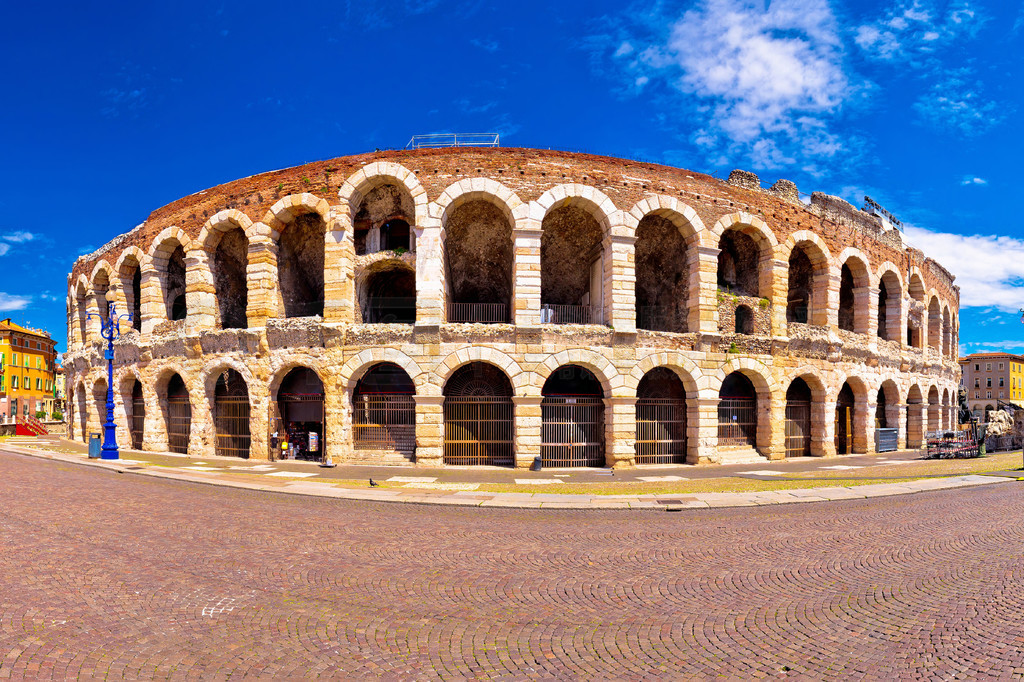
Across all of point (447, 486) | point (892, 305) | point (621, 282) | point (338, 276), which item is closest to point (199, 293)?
point (338, 276)

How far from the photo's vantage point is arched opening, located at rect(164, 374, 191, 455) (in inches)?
940

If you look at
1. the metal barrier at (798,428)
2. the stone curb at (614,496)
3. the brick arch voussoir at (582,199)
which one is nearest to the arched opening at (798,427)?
the metal barrier at (798,428)

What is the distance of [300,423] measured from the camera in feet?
69.9

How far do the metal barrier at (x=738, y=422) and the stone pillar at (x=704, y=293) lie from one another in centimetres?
176

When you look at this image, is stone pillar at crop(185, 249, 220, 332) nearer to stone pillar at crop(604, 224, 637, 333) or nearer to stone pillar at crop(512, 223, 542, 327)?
stone pillar at crop(512, 223, 542, 327)

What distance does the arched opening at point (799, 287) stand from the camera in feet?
81.0

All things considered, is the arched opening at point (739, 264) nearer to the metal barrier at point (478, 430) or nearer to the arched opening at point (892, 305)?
the arched opening at point (892, 305)

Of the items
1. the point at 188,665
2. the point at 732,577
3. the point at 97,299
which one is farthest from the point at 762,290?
the point at 97,299

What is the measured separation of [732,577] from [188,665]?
20.1 feet

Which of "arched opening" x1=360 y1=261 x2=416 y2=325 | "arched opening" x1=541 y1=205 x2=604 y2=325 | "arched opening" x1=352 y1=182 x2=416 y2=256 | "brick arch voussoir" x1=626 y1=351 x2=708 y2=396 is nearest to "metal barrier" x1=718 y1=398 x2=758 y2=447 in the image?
"brick arch voussoir" x1=626 y1=351 x2=708 y2=396

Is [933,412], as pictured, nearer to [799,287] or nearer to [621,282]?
[799,287]

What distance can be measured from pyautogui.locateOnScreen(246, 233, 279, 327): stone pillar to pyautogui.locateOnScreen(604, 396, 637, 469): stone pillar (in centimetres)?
1364

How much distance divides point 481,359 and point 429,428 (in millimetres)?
3073

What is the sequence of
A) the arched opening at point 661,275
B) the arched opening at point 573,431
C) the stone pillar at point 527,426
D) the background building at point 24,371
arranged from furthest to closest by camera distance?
the background building at point 24,371 → the arched opening at point 661,275 → the arched opening at point 573,431 → the stone pillar at point 527,426
